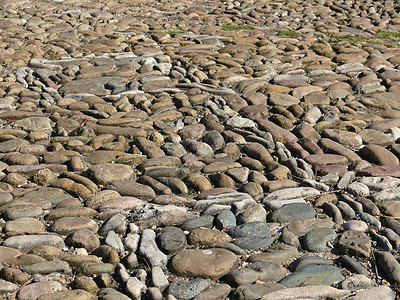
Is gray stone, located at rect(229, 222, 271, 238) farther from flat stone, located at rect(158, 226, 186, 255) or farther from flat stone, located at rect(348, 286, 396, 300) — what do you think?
flat stone, located at rect(348, 286, 396, 300)

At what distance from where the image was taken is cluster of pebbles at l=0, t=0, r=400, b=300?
2.95 meters

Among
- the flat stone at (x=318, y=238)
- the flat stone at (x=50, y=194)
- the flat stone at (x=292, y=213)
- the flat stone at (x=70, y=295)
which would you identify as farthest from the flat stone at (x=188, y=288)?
the flat stone at (x=50, y=194)

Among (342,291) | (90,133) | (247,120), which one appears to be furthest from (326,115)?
(342,291)

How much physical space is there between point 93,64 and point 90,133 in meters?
1.91

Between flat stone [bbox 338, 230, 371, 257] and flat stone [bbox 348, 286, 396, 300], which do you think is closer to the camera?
flat stone [bbox 348, 286, 396, 300]

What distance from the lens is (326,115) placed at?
512 centimetres

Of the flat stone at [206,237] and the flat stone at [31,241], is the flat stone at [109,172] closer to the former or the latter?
the flat stone at [31,241]

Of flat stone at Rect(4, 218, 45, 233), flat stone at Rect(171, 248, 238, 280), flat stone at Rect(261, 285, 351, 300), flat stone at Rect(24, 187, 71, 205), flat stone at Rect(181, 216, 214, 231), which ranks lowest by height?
flat stone at Rect(24, 187, 71, 205)

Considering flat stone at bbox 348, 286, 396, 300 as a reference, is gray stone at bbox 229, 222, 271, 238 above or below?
below

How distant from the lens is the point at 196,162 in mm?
4230

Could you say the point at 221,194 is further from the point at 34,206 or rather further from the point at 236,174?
the point at 34,206

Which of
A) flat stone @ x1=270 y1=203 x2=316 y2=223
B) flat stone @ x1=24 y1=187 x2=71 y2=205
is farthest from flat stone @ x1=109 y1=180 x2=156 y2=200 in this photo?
flat stone @ x1=270 y1=203 x2=316 y2=223

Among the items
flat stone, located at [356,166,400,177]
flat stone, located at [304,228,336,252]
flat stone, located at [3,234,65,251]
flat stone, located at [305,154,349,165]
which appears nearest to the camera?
flat stone, located at [3,234,65,251]

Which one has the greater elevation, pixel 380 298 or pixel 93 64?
pixel 380 298
